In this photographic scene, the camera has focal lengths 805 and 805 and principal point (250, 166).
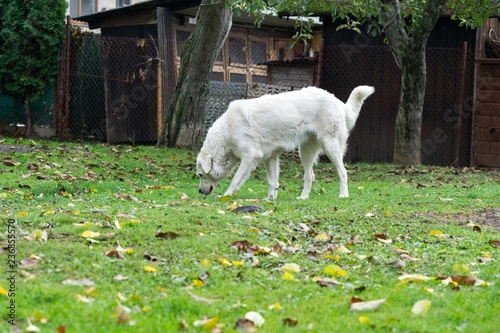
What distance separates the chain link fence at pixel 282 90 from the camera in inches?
713

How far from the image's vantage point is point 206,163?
1098 centimetres

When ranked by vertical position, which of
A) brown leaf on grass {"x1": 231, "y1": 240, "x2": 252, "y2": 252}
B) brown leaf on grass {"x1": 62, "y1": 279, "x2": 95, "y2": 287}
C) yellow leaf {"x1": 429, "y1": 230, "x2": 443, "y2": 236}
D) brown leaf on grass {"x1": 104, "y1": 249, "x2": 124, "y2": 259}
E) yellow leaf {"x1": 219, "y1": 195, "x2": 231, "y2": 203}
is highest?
brown leaf on grass {"x1": 104, "y1": 249, "x2": 124, "y2": 259}

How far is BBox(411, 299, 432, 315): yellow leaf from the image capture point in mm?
4652

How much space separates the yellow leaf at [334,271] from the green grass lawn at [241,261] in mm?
10

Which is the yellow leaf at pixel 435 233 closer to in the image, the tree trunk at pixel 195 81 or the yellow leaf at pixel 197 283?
the yellow leaf at pixel 197 283

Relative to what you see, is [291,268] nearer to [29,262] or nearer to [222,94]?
[29,262]

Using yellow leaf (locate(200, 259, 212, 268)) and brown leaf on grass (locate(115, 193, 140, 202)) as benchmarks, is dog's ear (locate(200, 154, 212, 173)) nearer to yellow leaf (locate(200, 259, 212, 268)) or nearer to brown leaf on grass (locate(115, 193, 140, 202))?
brown leaf on grass (locate(115, 193, 140, 202))

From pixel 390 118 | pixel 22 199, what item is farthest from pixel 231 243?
pixel 390 118

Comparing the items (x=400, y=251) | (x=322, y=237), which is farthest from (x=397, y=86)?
(x=400, y=251)

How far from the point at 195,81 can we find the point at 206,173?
6.25 meters

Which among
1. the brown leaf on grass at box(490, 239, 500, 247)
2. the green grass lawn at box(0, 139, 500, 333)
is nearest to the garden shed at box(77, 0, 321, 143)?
the green grass lawn at box(0, 139, 500, 333)

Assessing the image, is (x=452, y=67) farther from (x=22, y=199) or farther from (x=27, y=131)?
(x=22, y=199)

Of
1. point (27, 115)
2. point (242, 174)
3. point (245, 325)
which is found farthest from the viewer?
point (27, 115)

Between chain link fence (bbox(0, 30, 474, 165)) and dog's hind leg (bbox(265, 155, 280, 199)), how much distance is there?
23.9 feet
